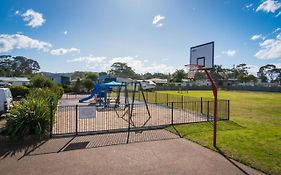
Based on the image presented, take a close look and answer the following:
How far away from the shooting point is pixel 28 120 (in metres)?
7.57

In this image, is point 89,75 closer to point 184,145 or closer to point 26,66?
point 184,145

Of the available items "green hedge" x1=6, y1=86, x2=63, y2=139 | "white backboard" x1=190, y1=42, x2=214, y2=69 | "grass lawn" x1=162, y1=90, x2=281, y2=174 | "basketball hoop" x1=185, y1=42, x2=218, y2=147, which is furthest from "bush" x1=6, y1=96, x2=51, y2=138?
"white backboard" x1=190, y1=42, x2=214, y2=69

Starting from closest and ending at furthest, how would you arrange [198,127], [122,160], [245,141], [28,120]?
[122,160] → [245,141] → [28,120] → [198,127]

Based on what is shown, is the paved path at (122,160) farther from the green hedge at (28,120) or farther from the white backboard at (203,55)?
the white backboard at (203,55)

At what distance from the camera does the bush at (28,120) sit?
24.1ft

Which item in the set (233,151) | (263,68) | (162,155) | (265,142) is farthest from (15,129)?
(263,68)

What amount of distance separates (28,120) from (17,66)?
109 m

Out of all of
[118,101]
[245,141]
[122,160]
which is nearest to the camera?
[122,160]

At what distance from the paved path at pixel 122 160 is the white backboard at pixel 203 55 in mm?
3165

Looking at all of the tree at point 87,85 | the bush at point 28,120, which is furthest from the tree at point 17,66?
the bush at point 28,120

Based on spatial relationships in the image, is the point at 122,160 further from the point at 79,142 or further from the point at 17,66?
the point at 17,66

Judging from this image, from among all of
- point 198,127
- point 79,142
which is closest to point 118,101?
point 198,127

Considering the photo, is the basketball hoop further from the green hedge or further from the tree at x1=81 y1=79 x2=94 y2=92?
the tree at x1=81 y1=79 x2=94 y2=92

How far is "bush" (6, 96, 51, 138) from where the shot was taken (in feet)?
24.1
